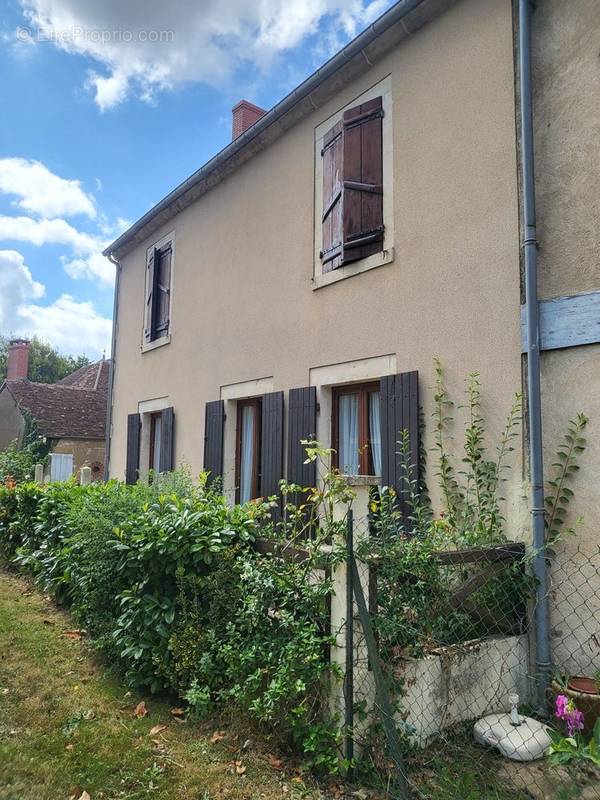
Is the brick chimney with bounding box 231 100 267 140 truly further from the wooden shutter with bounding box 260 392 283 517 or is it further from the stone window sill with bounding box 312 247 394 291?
the wooden shutter with bounding box 260 392 283 517

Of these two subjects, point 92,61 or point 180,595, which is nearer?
point 180,595

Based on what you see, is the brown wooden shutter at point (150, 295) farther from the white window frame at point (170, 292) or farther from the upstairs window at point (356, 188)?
the upstairs window at point (356, 188)

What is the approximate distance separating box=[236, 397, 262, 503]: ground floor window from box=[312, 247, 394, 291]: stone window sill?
1908mm

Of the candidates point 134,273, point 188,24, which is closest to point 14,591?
point 134,273

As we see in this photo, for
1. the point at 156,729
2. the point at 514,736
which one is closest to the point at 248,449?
the point at 156,729

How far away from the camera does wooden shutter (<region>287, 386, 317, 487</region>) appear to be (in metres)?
5.90

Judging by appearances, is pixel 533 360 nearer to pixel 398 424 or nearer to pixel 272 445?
pixel 398 424

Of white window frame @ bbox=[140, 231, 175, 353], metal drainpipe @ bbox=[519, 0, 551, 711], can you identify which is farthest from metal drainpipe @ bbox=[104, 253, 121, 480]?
metal drainpipe @ bbox=[519, 0, 551, 711]

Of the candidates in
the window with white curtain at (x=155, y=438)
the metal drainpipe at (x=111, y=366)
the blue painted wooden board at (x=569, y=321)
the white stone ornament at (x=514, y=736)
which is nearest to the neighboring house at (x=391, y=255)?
the blue painted wooden board at (x=569, y=321)

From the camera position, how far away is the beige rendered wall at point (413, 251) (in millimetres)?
4418

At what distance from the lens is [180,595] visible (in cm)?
372

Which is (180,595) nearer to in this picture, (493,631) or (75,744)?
(75,744)

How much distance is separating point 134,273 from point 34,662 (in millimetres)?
7903

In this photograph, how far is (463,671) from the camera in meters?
3.39
